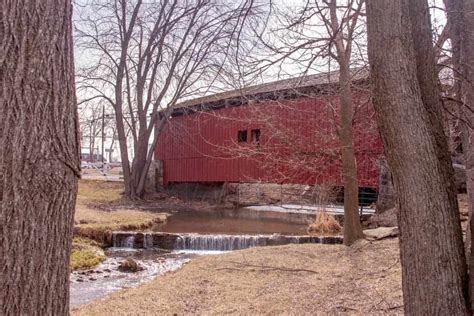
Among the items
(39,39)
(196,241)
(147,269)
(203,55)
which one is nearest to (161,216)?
(196,241)

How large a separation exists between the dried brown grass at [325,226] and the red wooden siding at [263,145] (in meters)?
0.87

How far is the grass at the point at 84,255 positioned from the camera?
25.7 feet

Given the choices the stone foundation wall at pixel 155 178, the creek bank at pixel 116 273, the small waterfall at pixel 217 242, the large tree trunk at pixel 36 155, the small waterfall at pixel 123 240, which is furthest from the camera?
the stone foundation wall at pixel 155 178

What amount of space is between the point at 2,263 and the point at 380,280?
13.9 feet

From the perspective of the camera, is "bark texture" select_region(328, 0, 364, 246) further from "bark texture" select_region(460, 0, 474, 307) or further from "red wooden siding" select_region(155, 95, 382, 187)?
"bark texture" select_region(460, 0, 474, 307)

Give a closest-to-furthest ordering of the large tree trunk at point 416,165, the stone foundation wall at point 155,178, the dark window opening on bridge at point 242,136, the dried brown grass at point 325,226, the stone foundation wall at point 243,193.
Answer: the large tree trunk at point 416,165, the dried brown grass at point 325,226, the dark window opening on bridge at point 242,136, the stone foundation wall at point 243,193, the stone foundation wall at point 155,178

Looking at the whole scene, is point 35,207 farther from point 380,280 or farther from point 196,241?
point 196,241

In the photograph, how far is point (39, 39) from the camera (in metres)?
1.29

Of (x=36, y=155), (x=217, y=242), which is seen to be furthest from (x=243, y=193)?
(x=36, y=155)

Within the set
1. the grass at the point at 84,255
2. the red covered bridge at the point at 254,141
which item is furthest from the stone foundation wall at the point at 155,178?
the grass at the point at 84,255

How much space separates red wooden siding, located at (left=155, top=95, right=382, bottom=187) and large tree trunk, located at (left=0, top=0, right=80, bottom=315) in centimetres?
560

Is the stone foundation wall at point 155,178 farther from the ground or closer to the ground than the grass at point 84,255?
farther from the ground

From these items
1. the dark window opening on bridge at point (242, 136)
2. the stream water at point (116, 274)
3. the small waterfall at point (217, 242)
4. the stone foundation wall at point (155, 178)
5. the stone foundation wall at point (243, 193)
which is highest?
the dark window opening on bridge at point (242, 136)

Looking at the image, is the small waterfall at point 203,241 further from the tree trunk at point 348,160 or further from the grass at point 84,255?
the tree trunk at point 348,160
